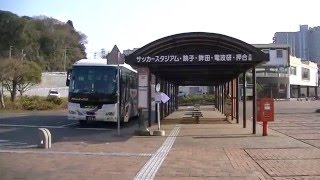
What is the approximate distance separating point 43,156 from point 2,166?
1756mm

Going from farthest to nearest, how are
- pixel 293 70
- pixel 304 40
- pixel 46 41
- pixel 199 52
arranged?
pixel 304 40
pixel 293 70
pixel 46 41
pixel 199 52

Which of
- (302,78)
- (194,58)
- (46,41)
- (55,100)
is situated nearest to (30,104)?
(55,100)

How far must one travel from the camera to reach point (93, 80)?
22.2 meters

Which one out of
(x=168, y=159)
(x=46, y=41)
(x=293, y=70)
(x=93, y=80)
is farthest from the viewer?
(x=293, y=70)

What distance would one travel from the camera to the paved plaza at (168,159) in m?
9.23

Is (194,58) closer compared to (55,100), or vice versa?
(194,58)

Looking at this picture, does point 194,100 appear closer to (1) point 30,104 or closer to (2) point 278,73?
(1) point 30,104

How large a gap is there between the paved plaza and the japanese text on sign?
3314 mm

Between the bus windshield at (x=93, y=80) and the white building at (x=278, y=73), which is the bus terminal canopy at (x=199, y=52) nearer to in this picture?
the bus windshield at (x=93, y=80)

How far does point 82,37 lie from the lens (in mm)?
117812

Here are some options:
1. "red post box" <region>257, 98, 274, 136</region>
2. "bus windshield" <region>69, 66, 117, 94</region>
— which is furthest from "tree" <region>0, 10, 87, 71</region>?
"red post box" <region>257, 98, 274, 136</region>

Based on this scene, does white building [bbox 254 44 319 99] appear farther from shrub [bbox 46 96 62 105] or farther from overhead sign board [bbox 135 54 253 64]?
overhead sign board [bbox 135 54 253 64]

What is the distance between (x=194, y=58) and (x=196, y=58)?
8 cm

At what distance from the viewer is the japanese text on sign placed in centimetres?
1800
